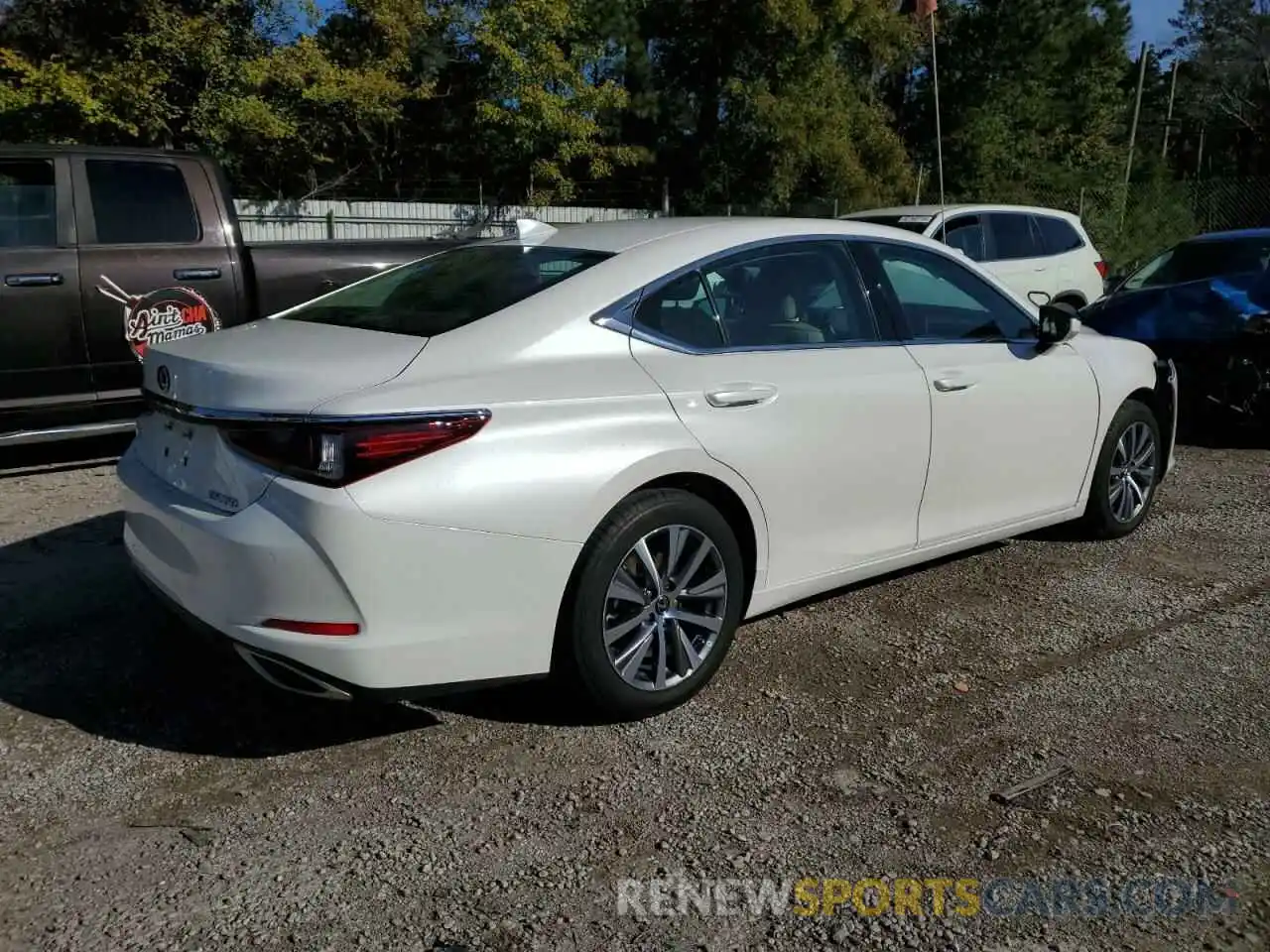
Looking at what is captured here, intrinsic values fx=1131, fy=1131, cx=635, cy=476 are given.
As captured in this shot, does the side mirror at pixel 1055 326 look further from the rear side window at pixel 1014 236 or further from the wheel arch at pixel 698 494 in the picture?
the rear side window at pixel 1014 236

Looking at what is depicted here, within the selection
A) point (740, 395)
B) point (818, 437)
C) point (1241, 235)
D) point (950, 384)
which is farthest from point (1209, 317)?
point (740, 395)

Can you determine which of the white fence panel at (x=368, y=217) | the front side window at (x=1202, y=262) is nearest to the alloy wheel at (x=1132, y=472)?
the front side window at (x=1202, y=262)

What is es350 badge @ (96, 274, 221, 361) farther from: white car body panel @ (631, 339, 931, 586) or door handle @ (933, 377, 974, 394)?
door handle @ (933, 377, 974, 394)

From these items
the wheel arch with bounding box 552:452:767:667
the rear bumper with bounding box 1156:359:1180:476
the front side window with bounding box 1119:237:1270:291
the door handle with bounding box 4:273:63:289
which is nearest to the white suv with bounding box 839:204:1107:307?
the front side window with bounding box 1119:237:1270:291

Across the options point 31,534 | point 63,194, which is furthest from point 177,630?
point 63,194

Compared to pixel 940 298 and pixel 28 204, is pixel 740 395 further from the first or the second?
pixel 28 204

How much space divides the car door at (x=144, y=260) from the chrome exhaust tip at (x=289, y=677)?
12.3 ft

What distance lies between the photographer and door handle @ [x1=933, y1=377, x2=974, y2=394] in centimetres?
425

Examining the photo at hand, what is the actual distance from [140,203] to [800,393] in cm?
448

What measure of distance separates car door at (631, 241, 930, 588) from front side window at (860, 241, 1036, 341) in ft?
0.56

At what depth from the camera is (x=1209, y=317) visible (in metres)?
7.95

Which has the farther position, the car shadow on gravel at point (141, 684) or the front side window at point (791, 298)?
the front side window at point (791, 298)

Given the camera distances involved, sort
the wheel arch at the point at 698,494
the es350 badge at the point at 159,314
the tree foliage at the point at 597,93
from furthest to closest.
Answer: the tree foliage at the point at 597,93 → the es350 badge at the point at 159,314 → the wheel arch at the point at 698,494

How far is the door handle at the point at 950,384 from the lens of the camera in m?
4.25
